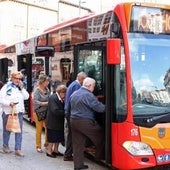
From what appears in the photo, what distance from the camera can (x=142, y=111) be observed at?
679 cm

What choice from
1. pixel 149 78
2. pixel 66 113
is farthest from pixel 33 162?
pixel 149 78

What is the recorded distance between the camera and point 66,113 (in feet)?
25.9

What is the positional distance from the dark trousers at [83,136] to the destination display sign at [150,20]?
1675 mm

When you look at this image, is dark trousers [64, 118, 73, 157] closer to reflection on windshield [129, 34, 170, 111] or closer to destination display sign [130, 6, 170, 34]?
reflection on windshield [129, 34, 170, 111]

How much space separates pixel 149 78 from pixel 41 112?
3.09 metres

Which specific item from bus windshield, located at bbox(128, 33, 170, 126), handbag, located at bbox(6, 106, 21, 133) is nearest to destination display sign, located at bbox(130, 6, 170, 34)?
bus windshield, located at bbox(128, 33, 170, 126)

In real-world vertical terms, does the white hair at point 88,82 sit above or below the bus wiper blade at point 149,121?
above

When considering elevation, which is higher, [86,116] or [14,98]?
[14,98]

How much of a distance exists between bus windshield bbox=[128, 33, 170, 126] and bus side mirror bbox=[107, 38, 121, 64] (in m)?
0.28

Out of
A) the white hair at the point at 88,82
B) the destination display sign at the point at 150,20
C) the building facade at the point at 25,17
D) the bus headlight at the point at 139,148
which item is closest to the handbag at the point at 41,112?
the white hair at the point at 88,82

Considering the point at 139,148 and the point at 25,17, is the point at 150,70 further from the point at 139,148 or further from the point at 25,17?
the point at 25,17

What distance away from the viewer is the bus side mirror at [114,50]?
21.3 feet

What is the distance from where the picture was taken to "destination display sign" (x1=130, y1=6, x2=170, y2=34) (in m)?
6.83

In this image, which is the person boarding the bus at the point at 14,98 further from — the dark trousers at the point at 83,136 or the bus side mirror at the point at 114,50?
the bus side mirror at the point at 114,50
